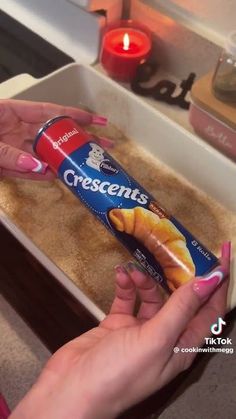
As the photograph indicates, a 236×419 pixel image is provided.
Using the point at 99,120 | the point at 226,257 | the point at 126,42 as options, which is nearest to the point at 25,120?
the point at 99,120

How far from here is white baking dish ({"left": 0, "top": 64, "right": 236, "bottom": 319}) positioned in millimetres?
692

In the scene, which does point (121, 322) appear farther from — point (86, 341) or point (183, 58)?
point (183, 58)

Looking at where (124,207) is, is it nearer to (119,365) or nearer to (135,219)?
(135,219)

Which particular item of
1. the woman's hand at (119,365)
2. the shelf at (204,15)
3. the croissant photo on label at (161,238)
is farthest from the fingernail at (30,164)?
the shelf at (204,15)

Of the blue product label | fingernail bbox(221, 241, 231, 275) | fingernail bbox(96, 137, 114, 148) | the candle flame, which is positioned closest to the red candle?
the candle flame

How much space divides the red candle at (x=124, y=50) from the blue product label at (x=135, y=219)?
0.23m

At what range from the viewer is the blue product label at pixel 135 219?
1.79ft

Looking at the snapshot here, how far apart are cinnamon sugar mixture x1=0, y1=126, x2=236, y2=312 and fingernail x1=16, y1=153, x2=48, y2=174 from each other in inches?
3.3

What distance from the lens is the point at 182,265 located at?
54cm

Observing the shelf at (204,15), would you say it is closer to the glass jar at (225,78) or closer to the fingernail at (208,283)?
the glass jar at (225,78)

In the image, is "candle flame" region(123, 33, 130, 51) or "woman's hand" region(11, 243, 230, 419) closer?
"woman's hand" region(11, 243, 230, 419)

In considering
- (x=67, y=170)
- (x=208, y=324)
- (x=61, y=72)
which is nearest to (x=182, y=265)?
(x=208, y=324)

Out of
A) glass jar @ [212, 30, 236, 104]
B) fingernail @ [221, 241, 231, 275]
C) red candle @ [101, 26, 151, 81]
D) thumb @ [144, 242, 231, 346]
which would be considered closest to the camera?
thumb @ [144, 242, 231, 346]

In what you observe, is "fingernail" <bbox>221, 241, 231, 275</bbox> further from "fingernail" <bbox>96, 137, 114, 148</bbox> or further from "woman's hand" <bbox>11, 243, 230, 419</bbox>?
"fingernail" <bbox>96, 137, 114, 148</bbox>
